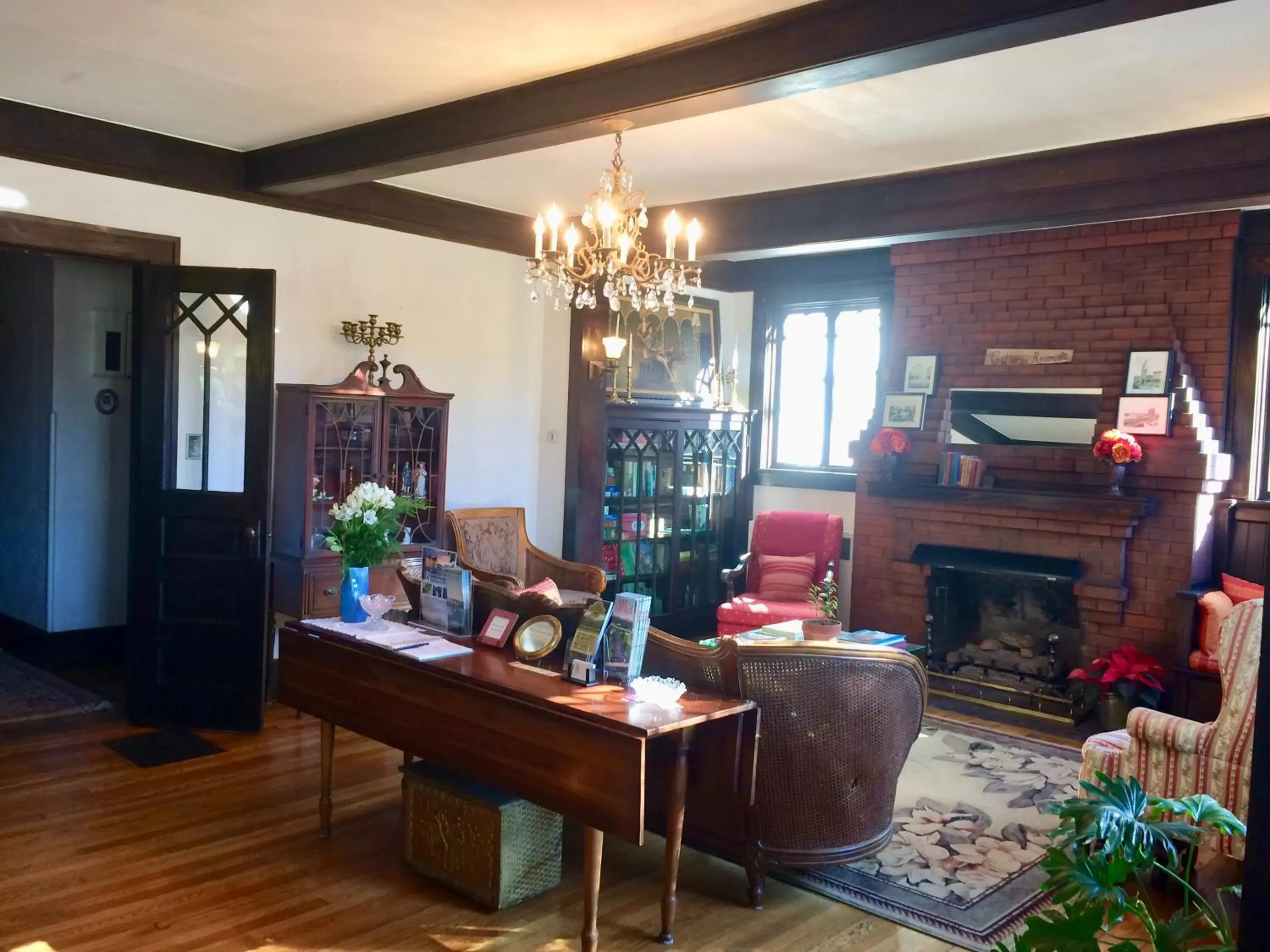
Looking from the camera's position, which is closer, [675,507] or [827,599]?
[827,599]

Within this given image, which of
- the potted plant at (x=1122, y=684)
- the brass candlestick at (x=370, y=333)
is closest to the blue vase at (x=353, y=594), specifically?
the brass candlestick at (x=370, y=333)

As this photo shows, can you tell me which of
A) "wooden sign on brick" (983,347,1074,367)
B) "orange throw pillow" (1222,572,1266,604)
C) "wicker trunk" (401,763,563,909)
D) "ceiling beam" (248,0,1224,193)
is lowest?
"wicker trunk" (401,763,563,909)

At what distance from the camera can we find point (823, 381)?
750 cm

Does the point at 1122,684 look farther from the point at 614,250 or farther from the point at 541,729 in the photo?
the point at 541,729

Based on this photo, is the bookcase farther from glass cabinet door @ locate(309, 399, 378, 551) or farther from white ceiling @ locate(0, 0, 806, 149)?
white ceiling @ locate(0, 0, 806, 149)

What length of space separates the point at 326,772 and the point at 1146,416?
4.53 m

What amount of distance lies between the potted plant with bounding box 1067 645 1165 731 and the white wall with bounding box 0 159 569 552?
3341 mm

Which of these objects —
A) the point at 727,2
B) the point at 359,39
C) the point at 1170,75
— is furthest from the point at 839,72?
the point at 359,39

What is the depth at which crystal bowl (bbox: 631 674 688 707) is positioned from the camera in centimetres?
296

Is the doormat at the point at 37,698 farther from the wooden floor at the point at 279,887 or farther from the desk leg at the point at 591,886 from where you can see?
the desk leg at the point at 591,886

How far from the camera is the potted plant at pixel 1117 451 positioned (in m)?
5.48

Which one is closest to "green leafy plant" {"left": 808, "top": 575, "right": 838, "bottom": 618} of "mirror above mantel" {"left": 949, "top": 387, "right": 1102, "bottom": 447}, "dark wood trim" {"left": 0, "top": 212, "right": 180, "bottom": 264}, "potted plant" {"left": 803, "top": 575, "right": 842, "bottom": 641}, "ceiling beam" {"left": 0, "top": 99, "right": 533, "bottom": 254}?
"potted plant" {"left": 803, "top": 575, "right": 842, "bottom": 641}

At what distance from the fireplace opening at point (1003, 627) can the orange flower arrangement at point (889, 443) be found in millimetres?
629

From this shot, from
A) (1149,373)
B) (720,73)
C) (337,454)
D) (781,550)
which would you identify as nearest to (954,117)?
(720,73)
